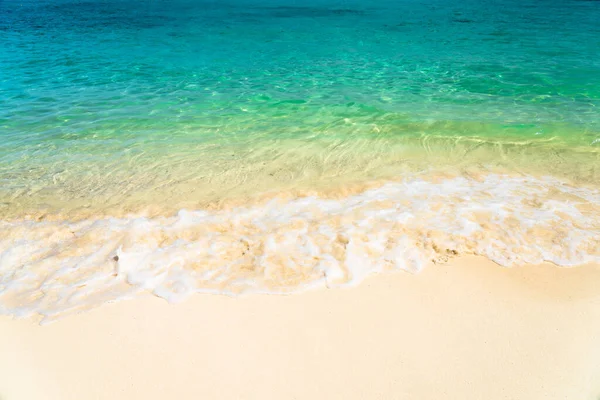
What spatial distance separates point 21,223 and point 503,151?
8.36m

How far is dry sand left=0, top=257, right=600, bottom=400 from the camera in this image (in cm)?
321

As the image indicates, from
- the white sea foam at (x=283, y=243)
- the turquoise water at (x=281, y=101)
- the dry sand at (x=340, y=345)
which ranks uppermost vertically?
the turquoise water at (x=281, y=101)

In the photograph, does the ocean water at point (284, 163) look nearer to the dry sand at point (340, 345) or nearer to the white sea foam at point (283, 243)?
the white sea foam at point (283, 243)

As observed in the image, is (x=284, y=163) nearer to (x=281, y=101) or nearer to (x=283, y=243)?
(x=283, y=243)

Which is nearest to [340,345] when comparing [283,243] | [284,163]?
[283,243]

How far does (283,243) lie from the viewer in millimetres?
4914

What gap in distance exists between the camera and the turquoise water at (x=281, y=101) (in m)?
7.29

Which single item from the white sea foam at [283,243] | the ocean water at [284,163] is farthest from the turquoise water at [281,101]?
the white sea foam at [283,243]

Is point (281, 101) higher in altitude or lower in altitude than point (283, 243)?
higher

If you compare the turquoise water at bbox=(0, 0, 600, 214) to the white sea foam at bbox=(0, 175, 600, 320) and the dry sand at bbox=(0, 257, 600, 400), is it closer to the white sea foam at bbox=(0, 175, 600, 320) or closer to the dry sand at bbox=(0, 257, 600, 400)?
the white sea foam at bbox=(0, 175, 600, 320)

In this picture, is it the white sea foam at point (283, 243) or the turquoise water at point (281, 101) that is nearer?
the white sea foam at point (283, 243)

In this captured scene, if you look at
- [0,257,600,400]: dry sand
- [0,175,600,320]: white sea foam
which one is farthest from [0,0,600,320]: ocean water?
[0,257,600,400]: dry sand

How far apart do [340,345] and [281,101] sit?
817cm

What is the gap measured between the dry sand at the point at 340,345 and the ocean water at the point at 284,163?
300 mm
